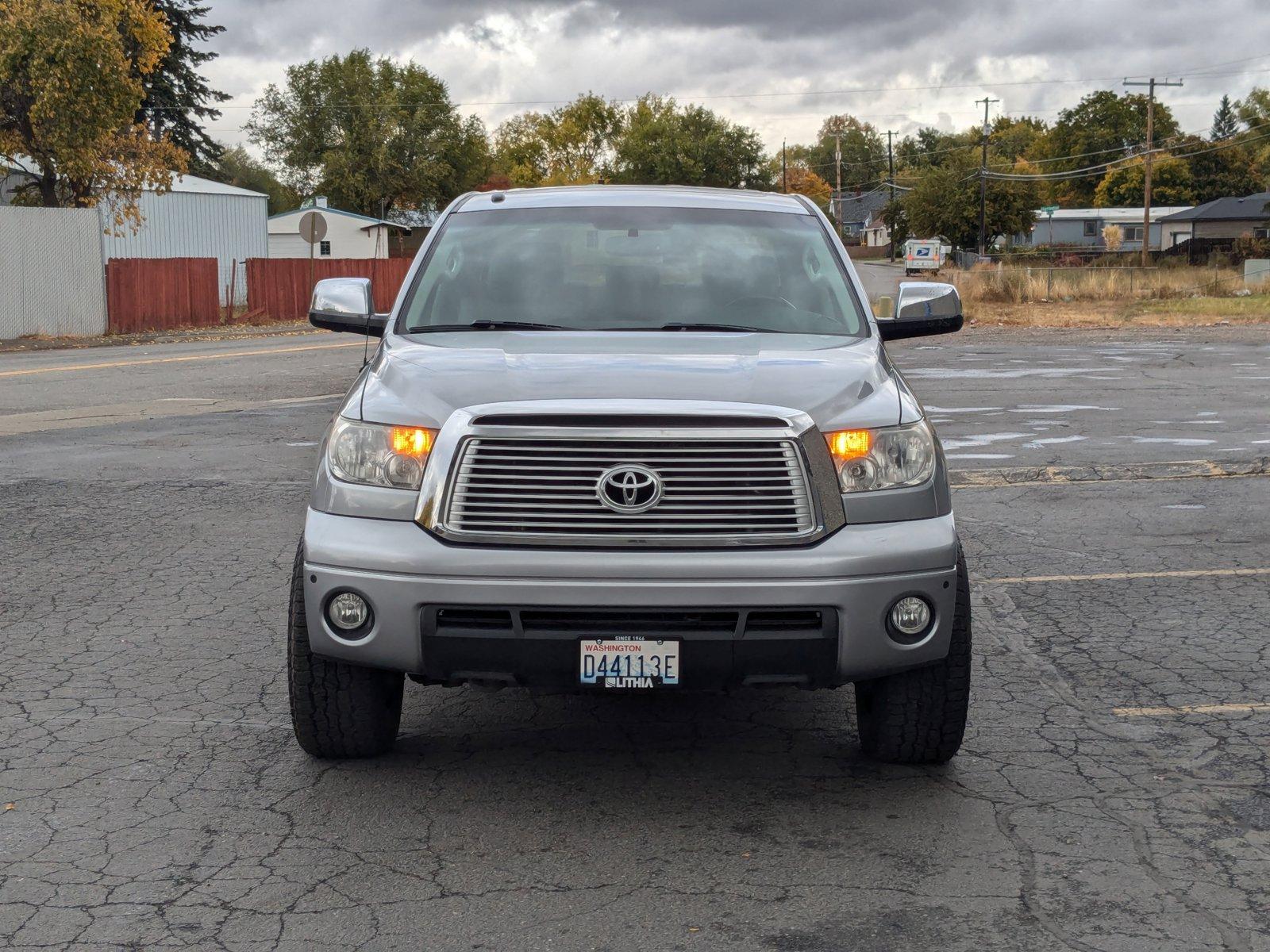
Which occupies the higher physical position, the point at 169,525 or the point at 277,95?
the point at 277,95

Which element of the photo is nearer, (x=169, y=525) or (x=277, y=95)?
(x=169, y=525)

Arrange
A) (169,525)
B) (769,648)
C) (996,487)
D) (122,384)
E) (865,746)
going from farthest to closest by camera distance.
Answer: (122,384)
(996,487)
(169,525)
(865,746)
(769,648)

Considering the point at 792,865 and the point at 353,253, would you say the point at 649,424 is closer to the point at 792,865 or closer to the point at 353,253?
the point at 792,865

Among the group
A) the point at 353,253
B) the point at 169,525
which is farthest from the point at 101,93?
the point at 353,253

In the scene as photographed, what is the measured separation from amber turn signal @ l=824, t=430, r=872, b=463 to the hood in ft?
0.08

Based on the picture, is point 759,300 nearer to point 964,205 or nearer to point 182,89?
point 182,89

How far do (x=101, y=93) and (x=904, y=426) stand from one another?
31.2 meters

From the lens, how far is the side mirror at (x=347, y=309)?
19.3ft

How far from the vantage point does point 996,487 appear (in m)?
10.6

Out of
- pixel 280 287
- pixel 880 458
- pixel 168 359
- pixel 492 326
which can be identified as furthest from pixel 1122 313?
pixel 880 458

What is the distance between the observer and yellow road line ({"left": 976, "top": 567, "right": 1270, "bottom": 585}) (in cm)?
765

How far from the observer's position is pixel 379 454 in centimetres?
448

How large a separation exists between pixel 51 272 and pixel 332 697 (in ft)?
96.1

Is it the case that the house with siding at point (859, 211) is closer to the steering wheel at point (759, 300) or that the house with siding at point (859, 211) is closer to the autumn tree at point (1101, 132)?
the autumn tree at point (1101, 132)
